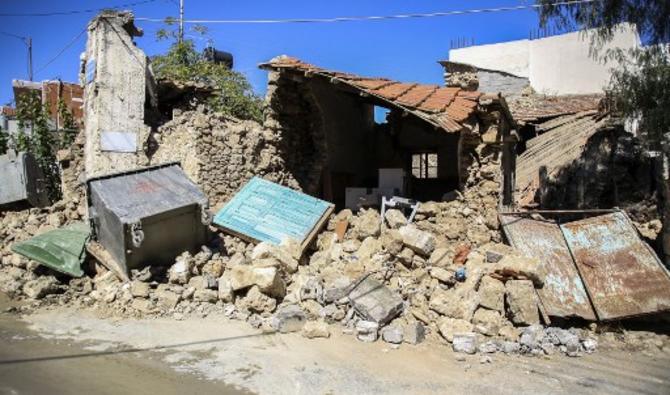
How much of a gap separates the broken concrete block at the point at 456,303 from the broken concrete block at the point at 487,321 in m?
0.07

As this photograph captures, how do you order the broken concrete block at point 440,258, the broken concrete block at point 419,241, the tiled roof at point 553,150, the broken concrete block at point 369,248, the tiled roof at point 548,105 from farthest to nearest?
the tiled roof at point 548,105, the tiled roof at point 553,150, the broken concrete block at point 369,248, the broken concrete block at point 419,241, the broken concrete block at point 440,258

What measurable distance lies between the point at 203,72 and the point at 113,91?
6.15m

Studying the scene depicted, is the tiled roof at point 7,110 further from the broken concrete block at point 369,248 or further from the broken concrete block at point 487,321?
the broken concrete block at point 487,321

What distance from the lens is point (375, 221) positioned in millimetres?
7762

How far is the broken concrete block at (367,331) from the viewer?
220 inches

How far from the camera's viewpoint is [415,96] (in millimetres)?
8602

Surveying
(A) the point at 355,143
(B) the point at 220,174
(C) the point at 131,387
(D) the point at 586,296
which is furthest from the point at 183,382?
(A) the point at 355,143

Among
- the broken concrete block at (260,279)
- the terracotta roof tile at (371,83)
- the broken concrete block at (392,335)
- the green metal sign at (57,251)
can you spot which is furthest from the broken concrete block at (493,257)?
the green metal sign at (57,251)

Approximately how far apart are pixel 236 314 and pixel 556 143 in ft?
33.4

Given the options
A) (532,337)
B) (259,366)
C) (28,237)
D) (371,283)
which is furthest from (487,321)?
(28,237)

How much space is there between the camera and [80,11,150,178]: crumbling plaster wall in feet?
31.2

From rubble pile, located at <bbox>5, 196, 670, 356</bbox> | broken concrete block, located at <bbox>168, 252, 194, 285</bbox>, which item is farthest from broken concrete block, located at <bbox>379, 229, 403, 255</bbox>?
broken concrete block, located at <bbox>168, 252, 194, 285</bbox>

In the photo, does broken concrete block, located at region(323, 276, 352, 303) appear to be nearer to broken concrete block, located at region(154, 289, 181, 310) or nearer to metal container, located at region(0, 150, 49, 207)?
broken concrete block, located at region(154, 289, 181, 310)

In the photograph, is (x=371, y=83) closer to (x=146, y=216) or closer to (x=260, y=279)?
(x=260, y=279)
